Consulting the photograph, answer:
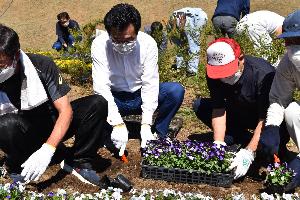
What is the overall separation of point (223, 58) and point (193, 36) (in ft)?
8.82

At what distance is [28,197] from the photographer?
3070 mm

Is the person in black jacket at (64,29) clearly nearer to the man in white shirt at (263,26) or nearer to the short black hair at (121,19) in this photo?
the man in white shirt at (263,26)

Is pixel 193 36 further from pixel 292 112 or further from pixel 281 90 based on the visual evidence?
pixel 292 112

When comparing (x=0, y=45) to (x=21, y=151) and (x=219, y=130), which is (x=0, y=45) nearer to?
(x=21, y=151)

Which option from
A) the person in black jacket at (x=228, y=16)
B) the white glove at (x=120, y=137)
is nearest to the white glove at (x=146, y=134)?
the white glove at (x=120, y=137)

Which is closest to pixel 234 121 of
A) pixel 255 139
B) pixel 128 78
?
pixel 255 139

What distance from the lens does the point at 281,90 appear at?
354 centimetres

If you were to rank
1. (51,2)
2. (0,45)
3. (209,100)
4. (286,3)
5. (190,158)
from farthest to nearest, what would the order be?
(51,2) → (286,3) → (209,100) → (190,158) → (0,45)

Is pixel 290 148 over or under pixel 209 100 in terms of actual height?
under

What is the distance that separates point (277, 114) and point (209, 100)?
84 centimetres

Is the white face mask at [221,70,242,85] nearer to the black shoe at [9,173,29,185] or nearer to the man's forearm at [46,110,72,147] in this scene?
the man's forearm at [46,110,72,147]

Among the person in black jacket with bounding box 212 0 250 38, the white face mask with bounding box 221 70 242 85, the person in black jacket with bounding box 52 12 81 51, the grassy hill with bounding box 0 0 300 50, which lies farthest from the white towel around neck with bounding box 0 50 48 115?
the grassy hill with bounding box 0 0 300 50

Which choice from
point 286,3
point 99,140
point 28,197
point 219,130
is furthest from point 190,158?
point 286,3

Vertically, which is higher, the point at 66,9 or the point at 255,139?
the point at 255,139
